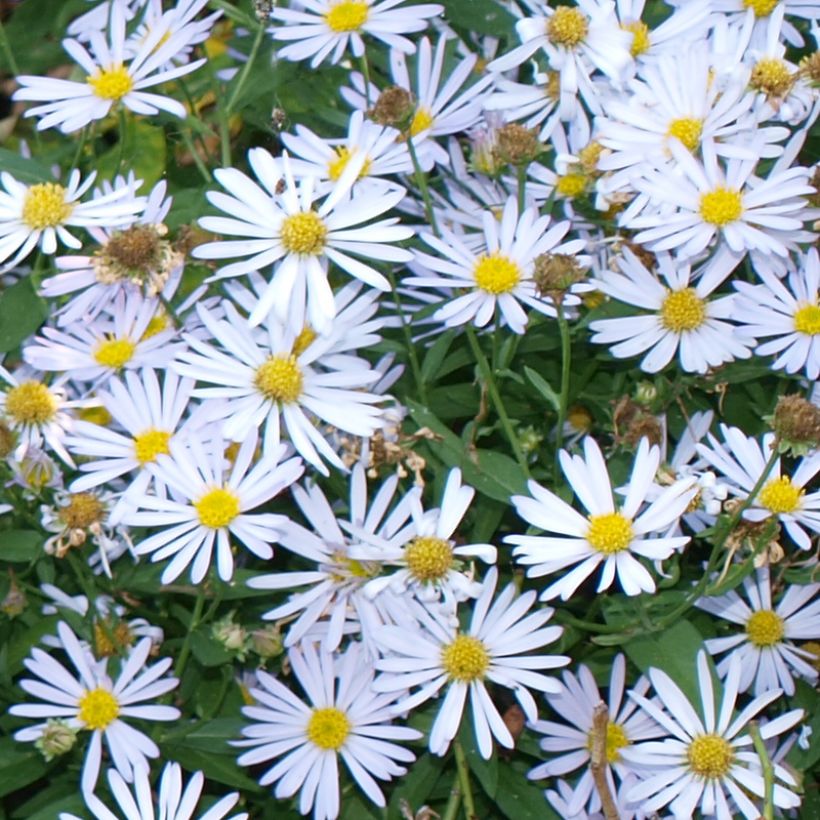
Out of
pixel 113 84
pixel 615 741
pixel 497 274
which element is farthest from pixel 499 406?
pixel 113 84

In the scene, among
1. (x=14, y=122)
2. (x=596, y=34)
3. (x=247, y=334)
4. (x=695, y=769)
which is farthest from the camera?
(x=14, y=122)

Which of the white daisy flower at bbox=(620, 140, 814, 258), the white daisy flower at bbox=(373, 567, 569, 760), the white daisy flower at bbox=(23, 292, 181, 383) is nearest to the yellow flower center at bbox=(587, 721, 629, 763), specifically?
the white daisy flower at bbox=(373, 567, 569, 760)

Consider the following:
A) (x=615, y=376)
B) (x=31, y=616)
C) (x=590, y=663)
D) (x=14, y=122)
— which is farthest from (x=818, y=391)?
(x=14, y=122)

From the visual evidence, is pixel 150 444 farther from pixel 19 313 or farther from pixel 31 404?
pixel 19 313

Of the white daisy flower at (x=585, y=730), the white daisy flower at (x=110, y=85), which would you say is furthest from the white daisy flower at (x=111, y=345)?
the white daisy flower at (x=585, y=730)

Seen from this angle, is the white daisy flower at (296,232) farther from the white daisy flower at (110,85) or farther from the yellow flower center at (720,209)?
the yellow flower center at (720,209)

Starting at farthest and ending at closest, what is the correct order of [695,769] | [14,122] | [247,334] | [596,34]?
[14,122] < [596,34] < [247,334] < [695,769]

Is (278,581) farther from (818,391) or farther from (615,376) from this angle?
(818,391)
